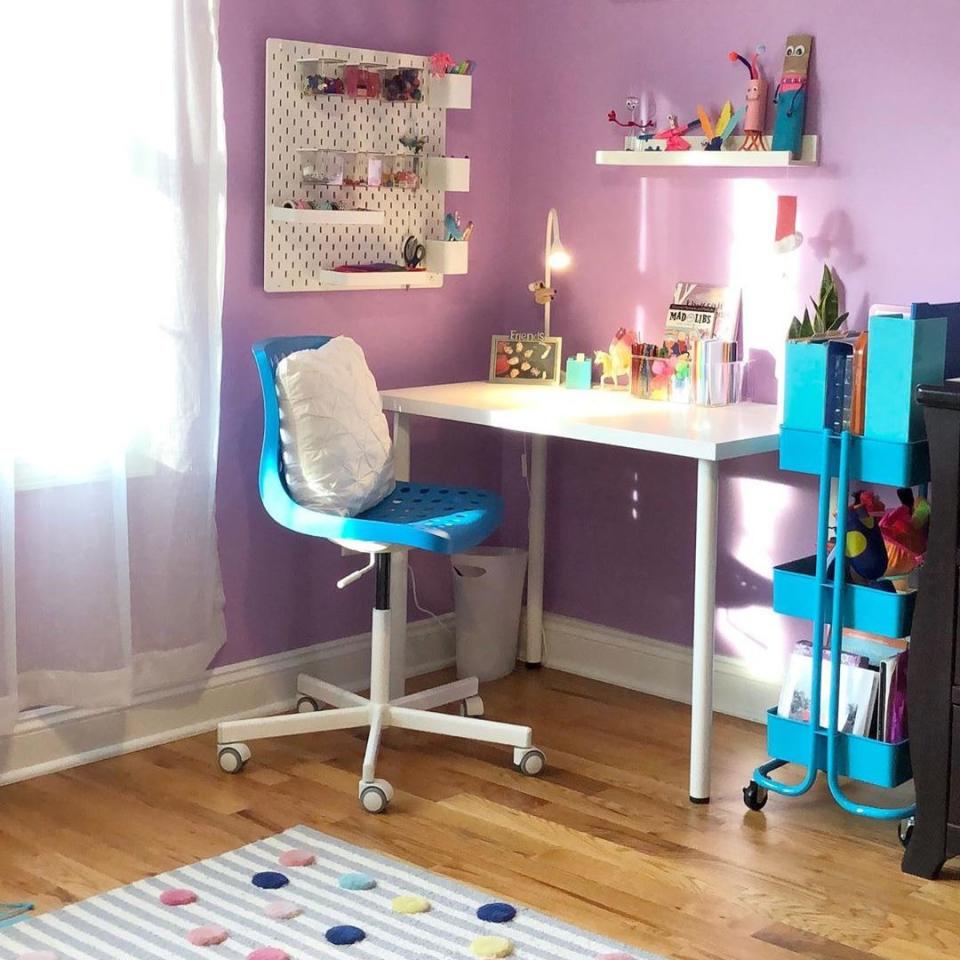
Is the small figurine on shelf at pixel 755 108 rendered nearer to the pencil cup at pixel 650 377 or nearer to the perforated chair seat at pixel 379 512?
the pencil cup at pixel 650 377

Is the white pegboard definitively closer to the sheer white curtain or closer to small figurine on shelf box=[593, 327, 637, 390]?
the sheer white curtain

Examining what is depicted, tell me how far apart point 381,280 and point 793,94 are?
1.07 meters

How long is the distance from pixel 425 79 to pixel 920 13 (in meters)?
1.23

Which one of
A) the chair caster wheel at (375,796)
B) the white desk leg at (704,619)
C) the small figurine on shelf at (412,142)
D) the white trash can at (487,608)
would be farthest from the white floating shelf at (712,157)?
the chair caster wheel at (375,796)

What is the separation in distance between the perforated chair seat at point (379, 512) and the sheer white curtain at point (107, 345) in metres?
0.20

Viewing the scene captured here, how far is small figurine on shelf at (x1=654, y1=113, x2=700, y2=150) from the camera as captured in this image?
12.2 ft

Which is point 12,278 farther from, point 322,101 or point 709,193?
point 709,193

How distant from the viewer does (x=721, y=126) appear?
12.0 feet

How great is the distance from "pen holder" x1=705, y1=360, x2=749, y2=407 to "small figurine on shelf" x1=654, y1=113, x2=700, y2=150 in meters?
0.54

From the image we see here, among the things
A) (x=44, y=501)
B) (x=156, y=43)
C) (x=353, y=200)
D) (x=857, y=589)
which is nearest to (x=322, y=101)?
(x=353, y=200)

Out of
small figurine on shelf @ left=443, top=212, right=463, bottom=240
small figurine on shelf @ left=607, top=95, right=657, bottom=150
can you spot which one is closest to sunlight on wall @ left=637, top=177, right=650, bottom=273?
small figurine on shelf @ left=607, top=95, right=657, bottom=150

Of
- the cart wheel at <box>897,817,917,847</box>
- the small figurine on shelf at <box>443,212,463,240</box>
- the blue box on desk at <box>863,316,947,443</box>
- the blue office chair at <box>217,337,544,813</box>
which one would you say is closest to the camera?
the blue box on desk at <box>863,316,947,443</box>

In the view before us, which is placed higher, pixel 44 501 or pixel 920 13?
pixel 920 13

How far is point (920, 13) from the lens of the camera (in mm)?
3326
